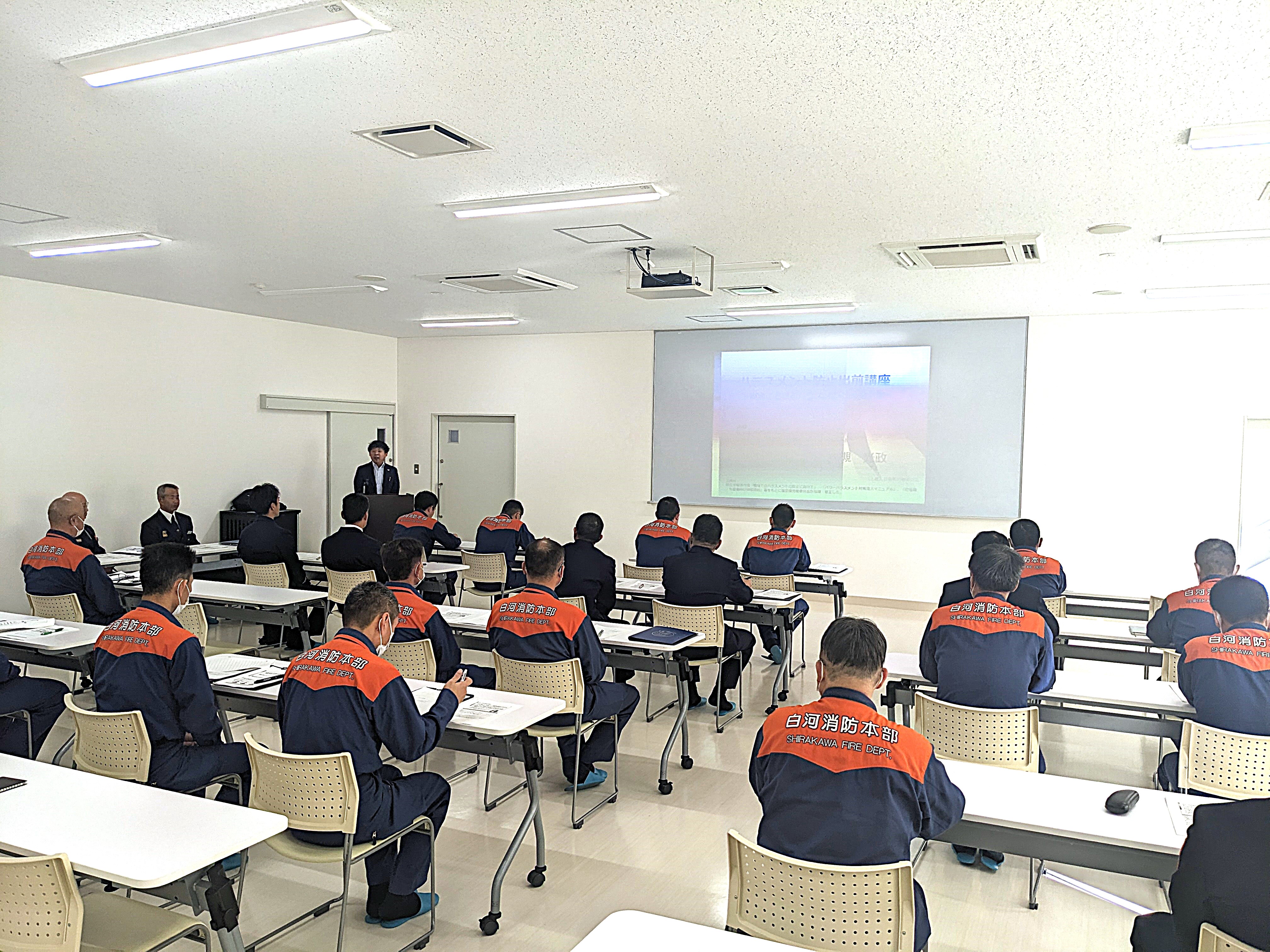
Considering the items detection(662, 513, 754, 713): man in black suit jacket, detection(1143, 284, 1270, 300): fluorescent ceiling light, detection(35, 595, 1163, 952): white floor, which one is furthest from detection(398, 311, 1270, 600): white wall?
detection(35, 595, 1163, 952): white floor

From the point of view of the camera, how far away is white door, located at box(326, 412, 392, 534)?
11109mm

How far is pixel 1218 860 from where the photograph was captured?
1.78 meters

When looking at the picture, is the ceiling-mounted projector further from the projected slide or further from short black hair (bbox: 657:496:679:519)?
the projected slide

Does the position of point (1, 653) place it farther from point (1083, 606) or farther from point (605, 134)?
point (1083, 606)

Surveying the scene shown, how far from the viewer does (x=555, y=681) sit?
404 centimetres

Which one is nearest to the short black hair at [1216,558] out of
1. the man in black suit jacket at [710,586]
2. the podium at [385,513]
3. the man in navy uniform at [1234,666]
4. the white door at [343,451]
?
the man in navy uniform at [1234,666]

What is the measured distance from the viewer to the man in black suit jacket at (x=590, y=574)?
5941 millimetres

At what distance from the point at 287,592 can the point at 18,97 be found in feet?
11.2

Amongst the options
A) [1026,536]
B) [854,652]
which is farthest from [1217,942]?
[1026,536]

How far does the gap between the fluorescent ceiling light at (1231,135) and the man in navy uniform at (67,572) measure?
6104 millimetres

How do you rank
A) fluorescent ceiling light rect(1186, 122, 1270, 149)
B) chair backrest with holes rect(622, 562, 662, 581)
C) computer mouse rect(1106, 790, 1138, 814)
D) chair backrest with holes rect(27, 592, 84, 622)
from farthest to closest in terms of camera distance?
chair backrest with holes rect(622, 562, 662, 581)
chair backrest with holes rect(27, 592, 84, 622)
fluorescent ceiling light rect(1186, 122, 1270, 149)
computer mouse rect(1106, 790, 1138, 814)

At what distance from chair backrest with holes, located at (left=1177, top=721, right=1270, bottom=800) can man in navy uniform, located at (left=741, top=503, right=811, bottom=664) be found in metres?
3.85

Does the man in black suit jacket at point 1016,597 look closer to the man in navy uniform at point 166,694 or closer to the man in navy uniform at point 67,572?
the man in navy uniform at point 166,694

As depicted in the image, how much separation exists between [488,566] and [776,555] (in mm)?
2579
